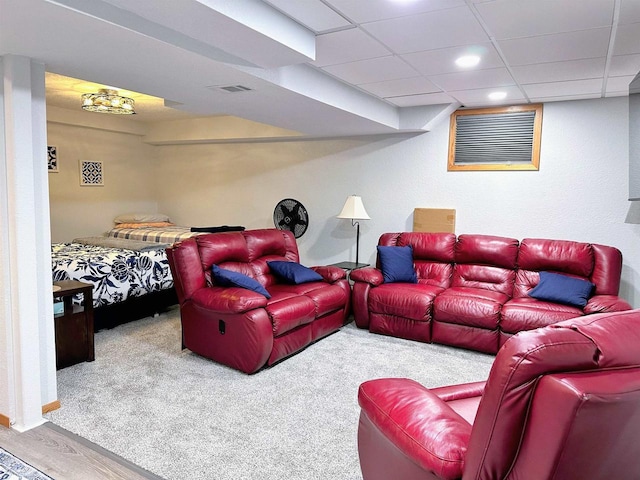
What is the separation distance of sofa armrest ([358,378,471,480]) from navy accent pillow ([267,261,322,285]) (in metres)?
2.36

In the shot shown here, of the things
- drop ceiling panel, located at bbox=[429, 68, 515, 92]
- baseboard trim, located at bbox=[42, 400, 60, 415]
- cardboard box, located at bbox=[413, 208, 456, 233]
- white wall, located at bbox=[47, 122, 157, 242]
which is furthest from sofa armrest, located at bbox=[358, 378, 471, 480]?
white wall, located at bbox=[47, 122, 157, 242]

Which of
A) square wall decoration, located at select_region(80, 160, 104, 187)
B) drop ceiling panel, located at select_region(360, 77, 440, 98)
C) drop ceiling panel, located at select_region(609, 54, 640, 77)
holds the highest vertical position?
drop ceiling panel, located at select_region(360, 77, 440, 98)

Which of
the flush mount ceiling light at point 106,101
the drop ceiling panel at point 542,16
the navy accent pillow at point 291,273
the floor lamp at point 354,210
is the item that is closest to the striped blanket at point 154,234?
the flush mount ceiling light at point 106,101

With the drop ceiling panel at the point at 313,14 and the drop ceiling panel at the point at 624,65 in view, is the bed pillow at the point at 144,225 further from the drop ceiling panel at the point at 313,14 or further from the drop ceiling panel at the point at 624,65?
the drop ceiling panel at the point at 624,65

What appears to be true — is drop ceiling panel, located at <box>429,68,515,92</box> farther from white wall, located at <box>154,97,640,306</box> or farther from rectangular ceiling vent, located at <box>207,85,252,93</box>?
rectangular ceiling vent, located at <box>207,85,252,93</box>

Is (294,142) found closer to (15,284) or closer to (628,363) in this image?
(15,284)

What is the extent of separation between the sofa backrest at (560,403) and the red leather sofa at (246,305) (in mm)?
2231

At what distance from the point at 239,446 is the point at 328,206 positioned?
3636 millimetres

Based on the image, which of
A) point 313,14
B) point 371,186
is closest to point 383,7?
point 313,14

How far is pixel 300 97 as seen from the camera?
11.0 feet

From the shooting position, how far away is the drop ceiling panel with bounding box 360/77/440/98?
11.7 ft

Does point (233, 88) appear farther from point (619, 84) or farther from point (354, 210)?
point (619, 84)

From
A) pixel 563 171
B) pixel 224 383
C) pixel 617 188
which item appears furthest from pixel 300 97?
pixel 617 188

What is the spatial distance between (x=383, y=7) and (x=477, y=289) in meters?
2.78
